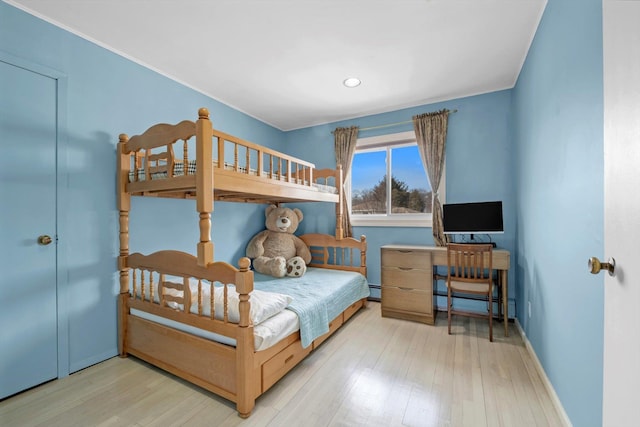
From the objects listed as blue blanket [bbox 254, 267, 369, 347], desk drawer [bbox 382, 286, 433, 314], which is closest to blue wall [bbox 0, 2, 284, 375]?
blue blanket [bbox 254, 267, 369, 347]

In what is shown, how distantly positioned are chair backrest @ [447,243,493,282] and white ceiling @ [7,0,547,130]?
66.9 inches

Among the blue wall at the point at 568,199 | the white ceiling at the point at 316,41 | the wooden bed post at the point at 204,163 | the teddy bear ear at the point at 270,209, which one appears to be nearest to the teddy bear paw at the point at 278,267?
the teddy bear ear at the point at 270,209

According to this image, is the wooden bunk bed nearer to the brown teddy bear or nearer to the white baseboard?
the brown teddy bear

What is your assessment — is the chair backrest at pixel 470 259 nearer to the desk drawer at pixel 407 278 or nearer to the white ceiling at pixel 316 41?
the desk drawer at pixel 407 278

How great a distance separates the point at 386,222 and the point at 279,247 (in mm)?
1451

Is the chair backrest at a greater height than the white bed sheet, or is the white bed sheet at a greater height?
the chair backrest

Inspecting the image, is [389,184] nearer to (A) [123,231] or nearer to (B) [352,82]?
(B) [352,82]

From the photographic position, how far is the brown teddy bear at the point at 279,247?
324cm

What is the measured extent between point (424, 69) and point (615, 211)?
7.37 feet

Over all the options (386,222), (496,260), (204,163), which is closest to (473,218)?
(496,260)

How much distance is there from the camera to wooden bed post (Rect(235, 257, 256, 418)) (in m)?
1.57

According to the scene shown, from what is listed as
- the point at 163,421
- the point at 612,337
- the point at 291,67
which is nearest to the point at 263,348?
the point at 163,421

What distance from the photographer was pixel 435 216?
320cm

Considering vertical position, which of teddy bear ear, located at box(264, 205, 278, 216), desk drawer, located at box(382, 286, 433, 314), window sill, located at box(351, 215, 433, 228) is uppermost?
teddy bear ear, located at box(264, 205, 278, 216)
